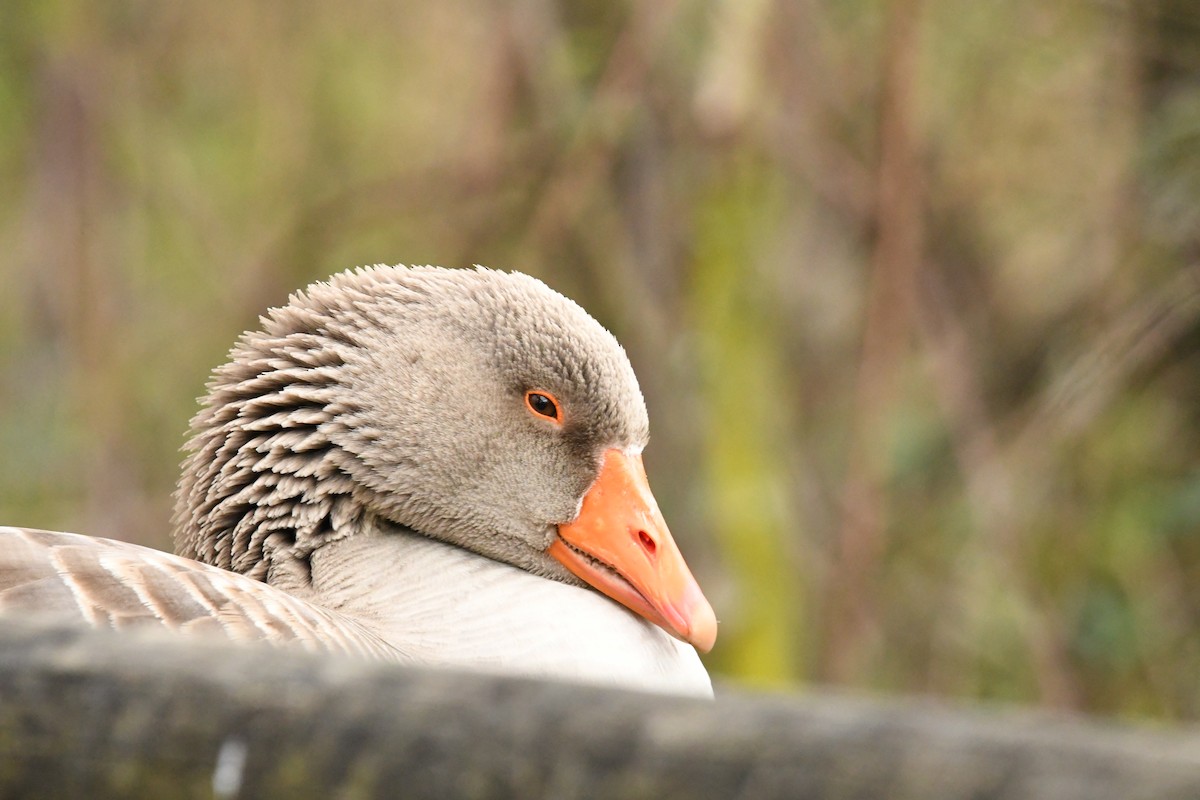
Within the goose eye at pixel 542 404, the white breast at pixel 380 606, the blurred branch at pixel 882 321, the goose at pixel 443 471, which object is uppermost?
the blurred branch at pixel 882 321

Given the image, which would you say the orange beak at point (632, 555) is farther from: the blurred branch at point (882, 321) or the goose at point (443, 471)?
the blurred branch at point (882, 321)

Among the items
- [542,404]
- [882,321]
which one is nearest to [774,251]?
[882,321]

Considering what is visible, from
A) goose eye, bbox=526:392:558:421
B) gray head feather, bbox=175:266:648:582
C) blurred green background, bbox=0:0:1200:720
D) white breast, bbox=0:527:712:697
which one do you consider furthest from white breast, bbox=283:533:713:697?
blurred green background, bbox=0:0:1200:720

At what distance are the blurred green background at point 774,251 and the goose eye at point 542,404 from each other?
2.58 metres

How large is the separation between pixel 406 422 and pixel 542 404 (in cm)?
35

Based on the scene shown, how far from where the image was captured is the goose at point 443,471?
135 inches

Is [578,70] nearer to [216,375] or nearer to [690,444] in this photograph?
[690,444]

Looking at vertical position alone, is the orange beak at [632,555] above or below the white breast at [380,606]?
above

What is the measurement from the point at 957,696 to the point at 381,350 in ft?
16.9

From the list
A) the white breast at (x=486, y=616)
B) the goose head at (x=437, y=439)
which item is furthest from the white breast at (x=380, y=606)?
the goose head at (x=437, y=439)

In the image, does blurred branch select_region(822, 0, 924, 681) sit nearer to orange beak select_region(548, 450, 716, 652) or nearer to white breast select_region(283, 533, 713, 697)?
orange beak select_region(548, 450, 716, 652)

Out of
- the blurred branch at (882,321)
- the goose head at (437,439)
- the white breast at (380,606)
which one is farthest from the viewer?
the blurred branch at (882,321)

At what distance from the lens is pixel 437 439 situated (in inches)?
145

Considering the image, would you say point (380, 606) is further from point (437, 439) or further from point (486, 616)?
point (437, 439)
